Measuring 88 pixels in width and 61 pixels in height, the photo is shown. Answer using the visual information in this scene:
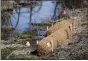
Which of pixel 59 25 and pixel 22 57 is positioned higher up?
pixel 59 25

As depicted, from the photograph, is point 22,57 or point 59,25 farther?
point 59,25

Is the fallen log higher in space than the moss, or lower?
higher

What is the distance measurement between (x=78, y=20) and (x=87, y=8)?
0.26m

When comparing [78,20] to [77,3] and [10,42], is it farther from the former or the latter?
[10,42]

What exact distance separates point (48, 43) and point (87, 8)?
1.94ft

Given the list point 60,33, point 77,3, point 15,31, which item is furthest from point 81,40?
point 15,31

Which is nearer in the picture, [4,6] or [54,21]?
[4,6]

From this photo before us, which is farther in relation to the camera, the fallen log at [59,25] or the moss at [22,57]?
the fallen log at [59,25]

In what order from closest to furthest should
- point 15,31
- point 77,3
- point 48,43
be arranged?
point 48,43 < point 15,31 < point 77,3

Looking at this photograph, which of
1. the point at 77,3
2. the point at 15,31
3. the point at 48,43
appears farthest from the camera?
the point at 77,3

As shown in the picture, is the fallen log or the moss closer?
the moss

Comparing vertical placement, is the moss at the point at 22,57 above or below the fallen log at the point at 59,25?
below

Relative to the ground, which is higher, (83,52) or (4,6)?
(4,6)

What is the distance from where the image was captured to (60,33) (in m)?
3.24
